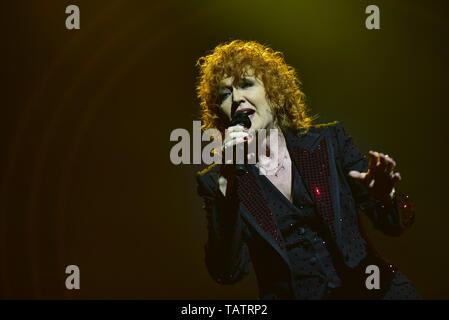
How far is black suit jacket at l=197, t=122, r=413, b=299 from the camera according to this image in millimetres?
1751

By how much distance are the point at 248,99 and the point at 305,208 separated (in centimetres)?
54

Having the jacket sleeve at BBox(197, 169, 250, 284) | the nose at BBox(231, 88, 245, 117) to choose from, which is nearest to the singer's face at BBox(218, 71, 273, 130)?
the nose at BBox(231, 88, 245, 117)

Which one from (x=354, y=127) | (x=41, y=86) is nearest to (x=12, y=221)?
(x=41, y=86)

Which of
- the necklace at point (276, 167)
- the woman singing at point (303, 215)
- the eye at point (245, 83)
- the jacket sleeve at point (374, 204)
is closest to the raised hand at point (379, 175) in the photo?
the woman singing at point (303, 215)

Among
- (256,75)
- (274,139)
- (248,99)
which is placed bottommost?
(274,139)

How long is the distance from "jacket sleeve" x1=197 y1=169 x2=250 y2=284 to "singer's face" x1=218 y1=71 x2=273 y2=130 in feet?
1.41

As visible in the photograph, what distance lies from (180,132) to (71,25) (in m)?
0.81

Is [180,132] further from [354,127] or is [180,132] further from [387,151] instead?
[387,151]

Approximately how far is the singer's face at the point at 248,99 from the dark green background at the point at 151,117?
0.45m

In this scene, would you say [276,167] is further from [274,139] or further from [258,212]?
[258,212]

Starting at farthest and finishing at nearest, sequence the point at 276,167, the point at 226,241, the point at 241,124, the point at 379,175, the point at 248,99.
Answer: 1. the point at 248,99
2. the point at 276,167
3. the point at 226,241
4. the point at 241,124
5. the point at 379,175

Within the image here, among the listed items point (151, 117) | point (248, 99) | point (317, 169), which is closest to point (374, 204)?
point (317, 169)

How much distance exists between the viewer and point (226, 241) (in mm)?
1798

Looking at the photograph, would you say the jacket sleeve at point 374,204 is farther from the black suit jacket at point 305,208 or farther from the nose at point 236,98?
the nose at point 236,98
